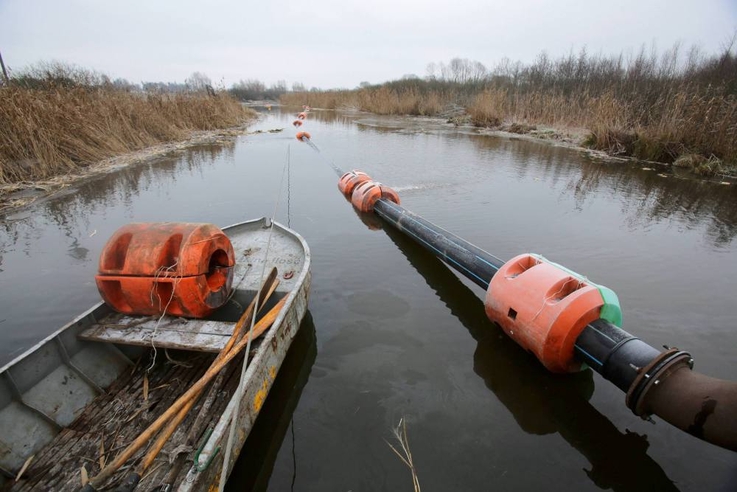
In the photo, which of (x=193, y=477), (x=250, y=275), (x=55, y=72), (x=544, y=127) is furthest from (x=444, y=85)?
(x=193, y=477)

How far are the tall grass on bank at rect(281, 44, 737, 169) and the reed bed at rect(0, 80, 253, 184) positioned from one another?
62.1 feet

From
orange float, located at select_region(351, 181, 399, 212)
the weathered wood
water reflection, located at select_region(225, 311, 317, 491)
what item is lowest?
water reflection, located at select_region(225, 311, 317, 491)

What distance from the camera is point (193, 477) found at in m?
1.85

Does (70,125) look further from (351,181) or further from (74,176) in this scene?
(351,181)

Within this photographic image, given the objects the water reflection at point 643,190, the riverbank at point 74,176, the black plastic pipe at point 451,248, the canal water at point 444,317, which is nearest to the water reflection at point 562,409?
the canal water at point 444,317

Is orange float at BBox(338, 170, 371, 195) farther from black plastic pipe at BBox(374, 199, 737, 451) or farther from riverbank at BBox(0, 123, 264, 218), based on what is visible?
riverbank at BBox(0, 123, 264, 218)

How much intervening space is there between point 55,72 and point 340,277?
17.0 m

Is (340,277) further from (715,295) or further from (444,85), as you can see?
(444,85)

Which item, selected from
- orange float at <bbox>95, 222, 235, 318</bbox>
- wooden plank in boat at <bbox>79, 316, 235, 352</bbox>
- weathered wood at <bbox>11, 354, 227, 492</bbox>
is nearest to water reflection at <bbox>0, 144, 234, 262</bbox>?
orange float at <bbox>95, 222, 235, 318</bbox>

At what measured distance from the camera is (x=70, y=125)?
35.1 feet

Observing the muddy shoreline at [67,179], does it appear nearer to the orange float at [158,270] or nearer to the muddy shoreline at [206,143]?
the muddy shoreline at [206,143]

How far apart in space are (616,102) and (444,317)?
1565 centimetres

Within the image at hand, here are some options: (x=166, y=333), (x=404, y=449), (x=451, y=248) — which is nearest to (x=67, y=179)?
(x=166, y=333)

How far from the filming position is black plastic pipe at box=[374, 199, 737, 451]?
6.84 feet
